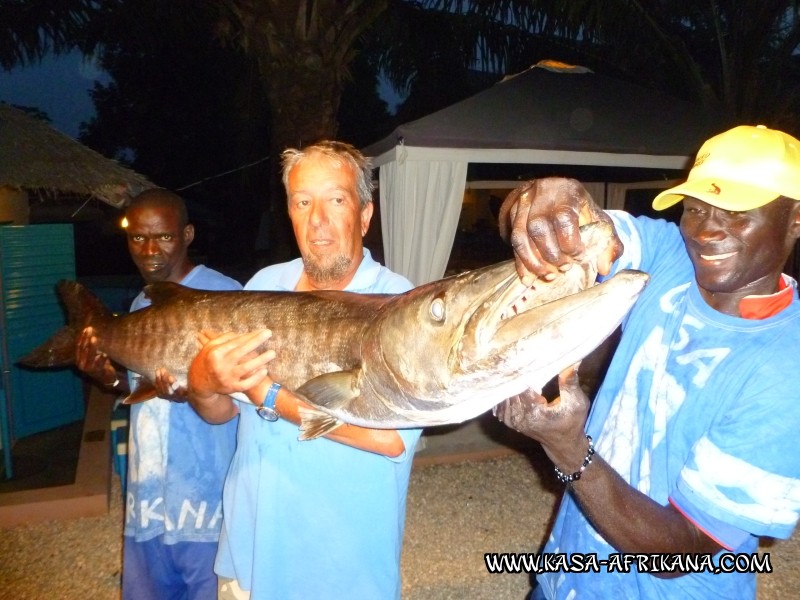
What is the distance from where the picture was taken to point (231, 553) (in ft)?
7.55

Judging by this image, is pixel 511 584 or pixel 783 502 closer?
pixel 783 502

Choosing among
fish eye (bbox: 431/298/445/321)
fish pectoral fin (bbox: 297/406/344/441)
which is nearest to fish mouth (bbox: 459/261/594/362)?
fish eye (bbox: 431/298/445/321)

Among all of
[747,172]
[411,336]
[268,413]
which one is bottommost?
[268,413]

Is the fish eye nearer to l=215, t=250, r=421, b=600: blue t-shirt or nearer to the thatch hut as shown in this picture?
l=215, t=250, r=421, b=600: blue t-shirt

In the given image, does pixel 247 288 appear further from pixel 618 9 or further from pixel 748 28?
pixel 748 28

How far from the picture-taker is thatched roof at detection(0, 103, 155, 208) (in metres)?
6.86

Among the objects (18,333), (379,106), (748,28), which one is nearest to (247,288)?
(18,333)

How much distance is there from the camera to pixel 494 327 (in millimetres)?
1468

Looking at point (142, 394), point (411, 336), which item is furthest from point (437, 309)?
point (142, 394)

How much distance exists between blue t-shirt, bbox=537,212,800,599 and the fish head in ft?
2.22

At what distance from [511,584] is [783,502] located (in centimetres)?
314

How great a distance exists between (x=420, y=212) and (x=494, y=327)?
212 inches

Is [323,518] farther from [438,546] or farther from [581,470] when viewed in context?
[438,546]

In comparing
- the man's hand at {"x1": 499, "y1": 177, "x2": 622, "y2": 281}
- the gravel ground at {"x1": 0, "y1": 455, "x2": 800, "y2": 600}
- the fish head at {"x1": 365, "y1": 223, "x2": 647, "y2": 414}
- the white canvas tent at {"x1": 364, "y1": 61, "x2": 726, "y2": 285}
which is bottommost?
the gravel ground at {"x1": 0, "y1": 455, "x2": 800, "y2": 600}
